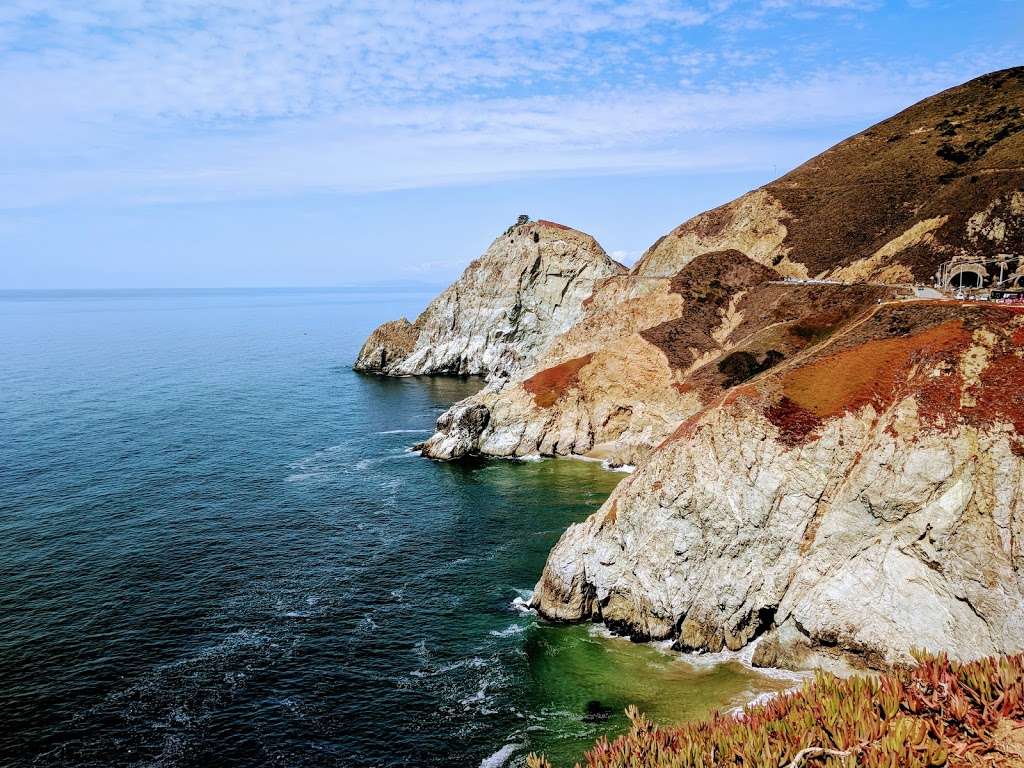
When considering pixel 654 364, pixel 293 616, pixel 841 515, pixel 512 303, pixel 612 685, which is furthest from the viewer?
pixel 512 303

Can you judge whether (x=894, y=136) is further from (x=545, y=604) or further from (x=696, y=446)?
(x=545, y=604)

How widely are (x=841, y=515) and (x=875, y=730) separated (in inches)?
1087

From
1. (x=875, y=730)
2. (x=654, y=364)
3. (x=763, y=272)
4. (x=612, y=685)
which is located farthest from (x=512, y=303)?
(x=875, y=730)

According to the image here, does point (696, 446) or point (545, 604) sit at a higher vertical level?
point (696, 446)

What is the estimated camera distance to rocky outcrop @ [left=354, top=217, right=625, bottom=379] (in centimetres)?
15775

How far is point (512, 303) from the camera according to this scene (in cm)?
15888

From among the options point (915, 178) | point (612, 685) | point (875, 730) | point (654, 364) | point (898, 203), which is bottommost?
point (612, 685)

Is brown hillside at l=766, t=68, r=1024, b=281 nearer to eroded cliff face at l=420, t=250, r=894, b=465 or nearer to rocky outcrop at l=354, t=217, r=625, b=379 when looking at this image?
eroded cliff face at l=420, t=250, r=894, b=465

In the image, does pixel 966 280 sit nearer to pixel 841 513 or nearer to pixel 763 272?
pixel 763 272

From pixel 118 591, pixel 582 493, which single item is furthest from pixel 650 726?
pixel 582 493

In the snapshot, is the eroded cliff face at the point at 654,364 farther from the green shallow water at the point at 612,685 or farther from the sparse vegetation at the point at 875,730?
the sparse vegetation at the point at 875,730

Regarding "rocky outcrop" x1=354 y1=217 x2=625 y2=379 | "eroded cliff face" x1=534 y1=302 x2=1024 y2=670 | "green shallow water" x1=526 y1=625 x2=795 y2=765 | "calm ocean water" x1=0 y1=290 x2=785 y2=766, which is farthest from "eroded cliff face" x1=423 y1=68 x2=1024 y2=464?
"green shallow water" x1=526 y1=625 x2=795 y2=765

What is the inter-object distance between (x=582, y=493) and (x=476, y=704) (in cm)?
3819

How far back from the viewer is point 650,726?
2202 cm
